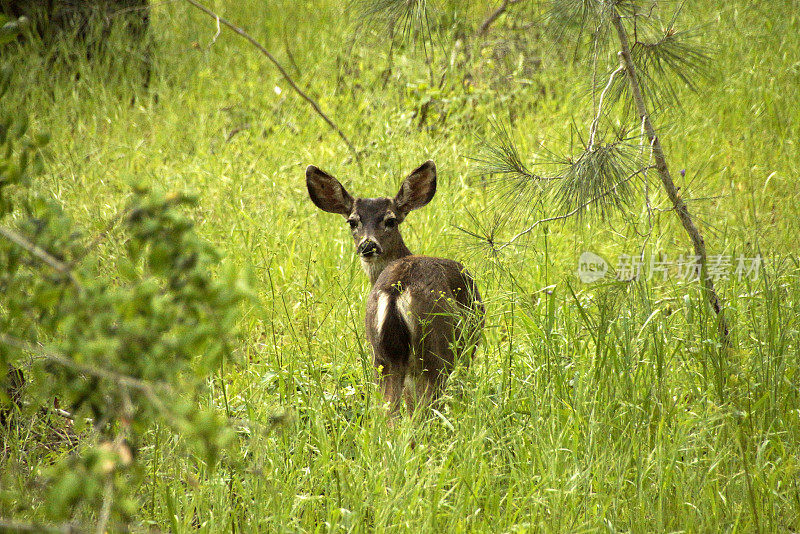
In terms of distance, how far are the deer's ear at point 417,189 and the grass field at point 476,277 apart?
318 mm

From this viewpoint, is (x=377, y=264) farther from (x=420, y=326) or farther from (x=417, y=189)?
(x=420, y=326)

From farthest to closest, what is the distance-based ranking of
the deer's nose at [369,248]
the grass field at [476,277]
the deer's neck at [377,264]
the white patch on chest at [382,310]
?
the deer's neck at [377,264], the deer's nose at [369,248], the white patch on chest at [382,310], the grass field at [476,277]

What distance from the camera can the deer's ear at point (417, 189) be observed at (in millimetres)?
4426

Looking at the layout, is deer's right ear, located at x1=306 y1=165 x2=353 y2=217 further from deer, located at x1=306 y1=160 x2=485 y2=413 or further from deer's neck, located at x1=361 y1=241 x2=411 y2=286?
deer, located at x1=306 y1=160 x2=485 y2=413

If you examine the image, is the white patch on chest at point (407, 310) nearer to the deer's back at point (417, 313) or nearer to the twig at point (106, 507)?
the deer's back at point (417, 313)

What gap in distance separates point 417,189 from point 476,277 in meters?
1.09

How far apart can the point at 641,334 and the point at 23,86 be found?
571cm

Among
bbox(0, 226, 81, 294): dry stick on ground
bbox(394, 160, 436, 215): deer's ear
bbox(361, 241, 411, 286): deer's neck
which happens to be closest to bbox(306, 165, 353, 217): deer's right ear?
bbox(394, 160, 436, 215): deer's ear

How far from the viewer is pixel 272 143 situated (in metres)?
6.26

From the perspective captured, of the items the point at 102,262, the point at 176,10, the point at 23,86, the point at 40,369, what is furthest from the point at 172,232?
the point at 176,10

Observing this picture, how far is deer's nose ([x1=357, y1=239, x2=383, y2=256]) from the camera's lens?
4.01 metres

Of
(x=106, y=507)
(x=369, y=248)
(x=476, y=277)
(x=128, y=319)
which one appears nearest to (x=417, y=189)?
(x=369, y=248)

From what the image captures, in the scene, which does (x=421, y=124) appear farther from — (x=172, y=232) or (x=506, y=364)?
(x=172, y=232)

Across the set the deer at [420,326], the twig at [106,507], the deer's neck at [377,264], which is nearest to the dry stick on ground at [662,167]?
the deer at [420,326]
